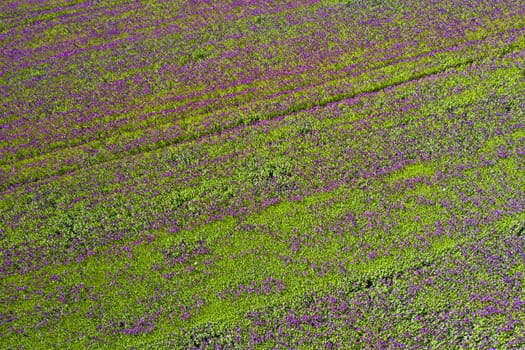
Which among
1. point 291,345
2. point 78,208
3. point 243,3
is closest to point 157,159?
point 78,208

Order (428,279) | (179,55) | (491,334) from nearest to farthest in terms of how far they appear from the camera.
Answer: (491,334) → (428,279) → (179,55)

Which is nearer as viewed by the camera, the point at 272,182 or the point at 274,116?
the point at 272,182

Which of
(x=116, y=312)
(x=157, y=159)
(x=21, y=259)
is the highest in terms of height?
(x=157, y=159)

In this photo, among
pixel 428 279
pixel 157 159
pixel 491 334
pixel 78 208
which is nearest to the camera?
pixel 491 334

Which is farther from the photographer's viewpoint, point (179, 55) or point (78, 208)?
point (179, 55)

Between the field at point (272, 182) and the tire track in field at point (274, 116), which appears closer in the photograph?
the field at point (272, 182)

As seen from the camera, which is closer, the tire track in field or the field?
the field

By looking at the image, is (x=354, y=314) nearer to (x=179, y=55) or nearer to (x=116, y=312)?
(x=116, y=312)

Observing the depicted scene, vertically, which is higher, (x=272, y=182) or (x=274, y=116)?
(x=274, y=116)
